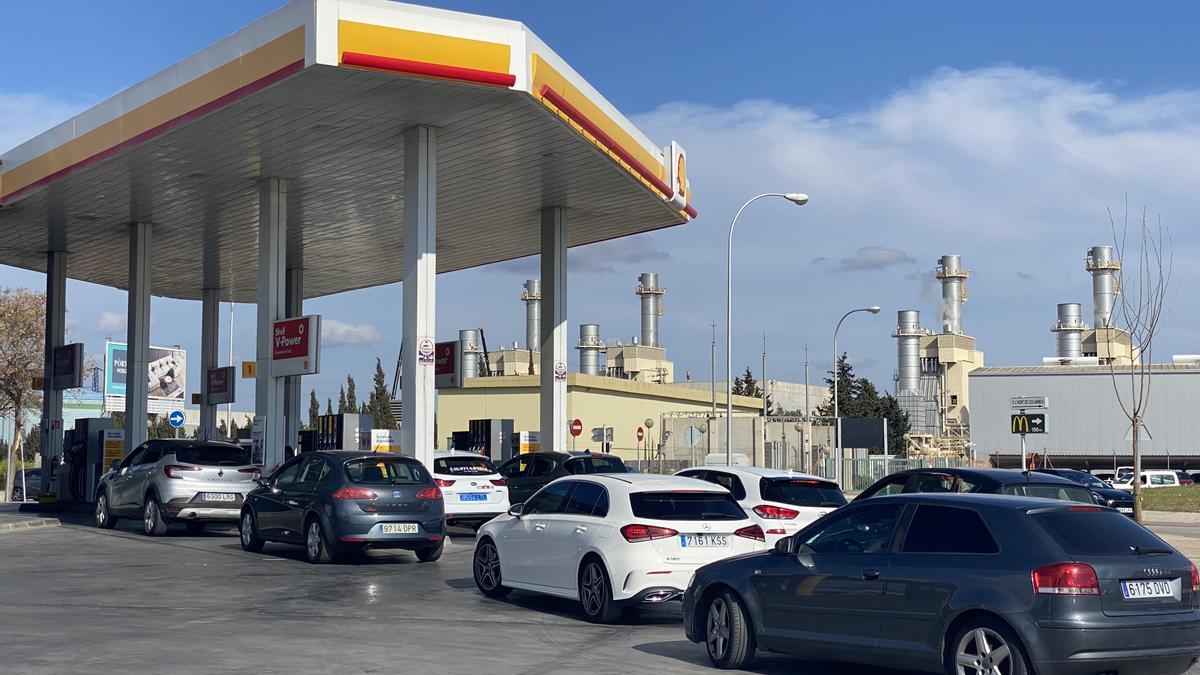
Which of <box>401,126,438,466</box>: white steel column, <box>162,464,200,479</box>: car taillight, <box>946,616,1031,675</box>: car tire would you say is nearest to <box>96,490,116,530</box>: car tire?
<box>162,464,200,479</box>: car taillight

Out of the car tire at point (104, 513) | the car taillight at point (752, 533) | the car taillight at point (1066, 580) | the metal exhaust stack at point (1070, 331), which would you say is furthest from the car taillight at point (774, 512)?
the metal exhaust stack at point (1070, 331)

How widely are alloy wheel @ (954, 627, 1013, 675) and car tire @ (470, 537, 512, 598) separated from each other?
6.78 meters

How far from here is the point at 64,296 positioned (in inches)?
1406

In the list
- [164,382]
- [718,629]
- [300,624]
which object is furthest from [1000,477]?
[164,382]

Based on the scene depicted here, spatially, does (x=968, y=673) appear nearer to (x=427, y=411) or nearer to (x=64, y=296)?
(x=427, y=411)

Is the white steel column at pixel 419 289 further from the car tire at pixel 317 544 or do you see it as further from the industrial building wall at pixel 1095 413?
the industrial building wall at pixel 1095 413

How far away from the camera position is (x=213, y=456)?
72.7 ft

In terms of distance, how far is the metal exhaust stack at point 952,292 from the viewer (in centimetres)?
8644

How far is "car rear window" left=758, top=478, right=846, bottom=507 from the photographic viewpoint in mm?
16094

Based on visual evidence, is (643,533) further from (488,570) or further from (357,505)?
(357,505)

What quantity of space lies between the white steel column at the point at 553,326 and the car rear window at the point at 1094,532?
21.8 m

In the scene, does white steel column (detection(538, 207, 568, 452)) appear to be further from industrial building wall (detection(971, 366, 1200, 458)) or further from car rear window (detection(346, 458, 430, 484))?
industrial building wall (detection(971, 366, 1200, 458))

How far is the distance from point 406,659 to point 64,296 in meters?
29.2

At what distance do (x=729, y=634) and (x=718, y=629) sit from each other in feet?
0.57
